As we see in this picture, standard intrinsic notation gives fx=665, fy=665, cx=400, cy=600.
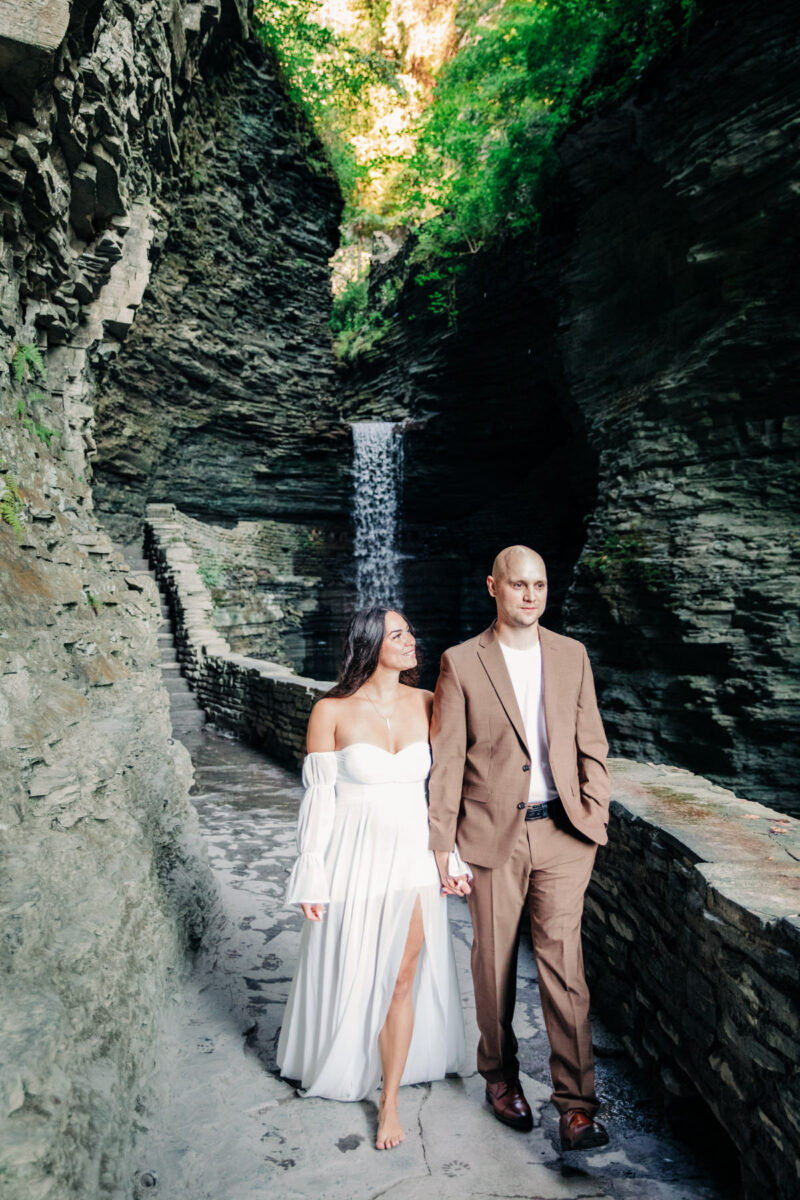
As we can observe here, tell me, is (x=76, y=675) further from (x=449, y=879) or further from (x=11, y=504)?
(x=449, y=879)

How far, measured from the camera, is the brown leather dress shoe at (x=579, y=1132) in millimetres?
1941

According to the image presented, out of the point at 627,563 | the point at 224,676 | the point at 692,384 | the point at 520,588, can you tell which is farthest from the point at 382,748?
the point at 692,384

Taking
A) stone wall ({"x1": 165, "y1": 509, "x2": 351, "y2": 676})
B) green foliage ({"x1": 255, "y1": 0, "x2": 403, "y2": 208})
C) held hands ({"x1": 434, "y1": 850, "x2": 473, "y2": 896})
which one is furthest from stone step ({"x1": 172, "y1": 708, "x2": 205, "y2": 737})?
green foliage ({"x1": 255, "y1": 0, "x2": 403, "y2": 208})

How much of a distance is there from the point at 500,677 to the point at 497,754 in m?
0.24

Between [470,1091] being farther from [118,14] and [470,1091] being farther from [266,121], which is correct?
[266,121]

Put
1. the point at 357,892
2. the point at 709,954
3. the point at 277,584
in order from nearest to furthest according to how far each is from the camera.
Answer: the point at 709,954, the point at 357,892, the point at 277,584

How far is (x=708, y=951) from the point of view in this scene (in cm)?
194

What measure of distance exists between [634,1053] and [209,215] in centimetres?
1687

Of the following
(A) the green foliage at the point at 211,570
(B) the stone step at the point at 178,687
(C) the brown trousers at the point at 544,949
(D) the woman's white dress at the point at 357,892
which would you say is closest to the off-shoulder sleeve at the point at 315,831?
(D) the woman's white dress at the point at 357,892

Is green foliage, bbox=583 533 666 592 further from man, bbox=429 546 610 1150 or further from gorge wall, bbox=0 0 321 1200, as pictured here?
man, bbox=429 546 610 1150

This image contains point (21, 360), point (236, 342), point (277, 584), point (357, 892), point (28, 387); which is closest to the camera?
point (357, 892)

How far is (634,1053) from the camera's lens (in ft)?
8.04

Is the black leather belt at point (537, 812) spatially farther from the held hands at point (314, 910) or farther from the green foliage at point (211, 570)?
the green foliage at point (211, 570)

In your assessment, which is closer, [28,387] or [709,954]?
[709,954]
